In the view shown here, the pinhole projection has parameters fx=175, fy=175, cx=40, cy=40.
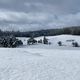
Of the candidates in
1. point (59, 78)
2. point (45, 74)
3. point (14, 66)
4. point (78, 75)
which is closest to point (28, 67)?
point (14, 66)

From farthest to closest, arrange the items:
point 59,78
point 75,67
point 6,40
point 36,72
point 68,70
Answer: point 6,40 → point 75,67 → point 68,70 → point 36,72 → point 59,78

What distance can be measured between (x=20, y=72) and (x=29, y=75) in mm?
799

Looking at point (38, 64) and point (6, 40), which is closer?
point (38, 64)

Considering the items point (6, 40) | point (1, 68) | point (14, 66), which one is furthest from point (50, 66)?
point (6, 40)

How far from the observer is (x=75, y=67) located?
14.2m

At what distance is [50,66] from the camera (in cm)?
1406

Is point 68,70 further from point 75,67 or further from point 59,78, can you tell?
point 59,78

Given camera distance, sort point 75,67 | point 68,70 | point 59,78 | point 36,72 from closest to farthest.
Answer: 1. point 59,78
2. point 36,72
3. point 68,70
4. point 75,67

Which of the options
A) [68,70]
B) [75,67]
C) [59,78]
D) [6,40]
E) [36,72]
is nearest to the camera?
[59,78]

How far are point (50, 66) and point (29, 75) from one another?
9.53 feet

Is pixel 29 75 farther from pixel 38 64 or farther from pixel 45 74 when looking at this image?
pixel 38 64

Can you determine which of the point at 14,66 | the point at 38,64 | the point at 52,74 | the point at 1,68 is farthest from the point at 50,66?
the point at 1,68

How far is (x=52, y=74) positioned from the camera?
12.1 meters

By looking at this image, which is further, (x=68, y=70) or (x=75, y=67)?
(x=75, y=67)
